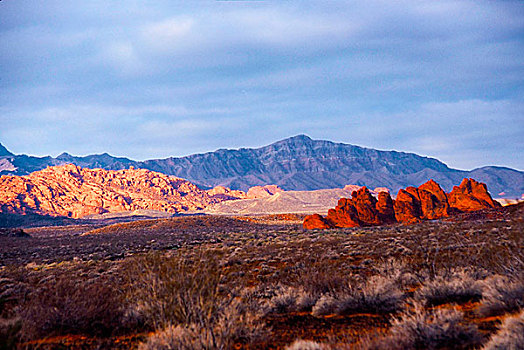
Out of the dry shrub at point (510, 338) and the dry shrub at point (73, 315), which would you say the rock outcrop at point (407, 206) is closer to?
the dry shrub at point (73, 315)

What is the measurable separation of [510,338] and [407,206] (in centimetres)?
5431

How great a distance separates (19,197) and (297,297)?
613 feet

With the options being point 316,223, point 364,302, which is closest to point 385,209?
point 316,223

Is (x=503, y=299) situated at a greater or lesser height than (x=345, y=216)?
greater

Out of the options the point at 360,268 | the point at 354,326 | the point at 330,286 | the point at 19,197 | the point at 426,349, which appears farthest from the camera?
the point at 19,197

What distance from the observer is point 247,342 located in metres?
5.84

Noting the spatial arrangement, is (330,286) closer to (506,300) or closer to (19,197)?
(506,300)

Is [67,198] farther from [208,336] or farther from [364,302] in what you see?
[208,336]

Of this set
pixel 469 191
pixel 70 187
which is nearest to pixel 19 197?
pixel 70 187

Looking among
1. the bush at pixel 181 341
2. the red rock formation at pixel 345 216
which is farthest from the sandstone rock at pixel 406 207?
the bush at pixel 181 341

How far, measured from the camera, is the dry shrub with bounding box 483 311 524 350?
4035mm

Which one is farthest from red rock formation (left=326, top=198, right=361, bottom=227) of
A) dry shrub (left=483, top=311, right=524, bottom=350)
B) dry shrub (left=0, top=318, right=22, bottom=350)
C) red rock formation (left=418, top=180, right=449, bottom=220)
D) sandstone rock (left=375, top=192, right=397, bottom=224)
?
dry shrub (left=0, top=318, right=22, bottom=350)

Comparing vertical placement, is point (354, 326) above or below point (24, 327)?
below

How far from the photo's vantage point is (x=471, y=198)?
2079 inches
